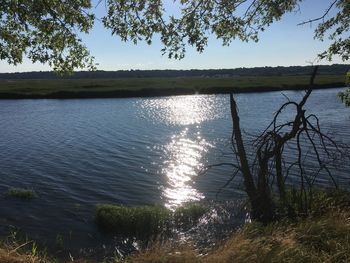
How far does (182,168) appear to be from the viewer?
24.6m

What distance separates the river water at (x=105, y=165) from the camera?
16484mm

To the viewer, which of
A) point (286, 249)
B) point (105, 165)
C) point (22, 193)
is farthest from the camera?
point (105, 165)

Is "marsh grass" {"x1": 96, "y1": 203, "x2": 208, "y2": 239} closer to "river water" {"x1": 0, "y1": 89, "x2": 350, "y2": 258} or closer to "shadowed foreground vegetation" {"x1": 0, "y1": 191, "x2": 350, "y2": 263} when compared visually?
"river water" {"x1": 0, "y1": 89, "x2": 350, "y2": 258}

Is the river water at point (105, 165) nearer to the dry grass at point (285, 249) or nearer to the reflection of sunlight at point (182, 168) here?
the reflection of sunlight at point (182, 168)

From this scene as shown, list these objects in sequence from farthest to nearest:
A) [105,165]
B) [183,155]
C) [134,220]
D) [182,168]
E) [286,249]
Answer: [183,155] → [105,165] → [182,168] → [134,220] → [286,249]

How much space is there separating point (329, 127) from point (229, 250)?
31.1 m

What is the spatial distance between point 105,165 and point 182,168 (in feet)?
14.2

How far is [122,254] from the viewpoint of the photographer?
1288 centimetres

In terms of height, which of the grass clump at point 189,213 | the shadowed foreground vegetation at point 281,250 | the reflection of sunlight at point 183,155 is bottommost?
the reflection of sunlight at point 183,155

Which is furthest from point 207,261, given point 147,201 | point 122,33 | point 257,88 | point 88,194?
point 257,88

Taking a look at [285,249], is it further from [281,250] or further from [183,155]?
[183,155]

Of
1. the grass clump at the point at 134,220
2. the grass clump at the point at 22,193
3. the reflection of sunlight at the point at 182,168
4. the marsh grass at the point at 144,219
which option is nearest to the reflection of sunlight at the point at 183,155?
the reflection of sunlight at the point at 182,168

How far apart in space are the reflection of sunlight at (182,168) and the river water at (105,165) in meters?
0.05

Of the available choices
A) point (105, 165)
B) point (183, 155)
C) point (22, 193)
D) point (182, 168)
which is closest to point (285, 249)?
point (22, 193)
